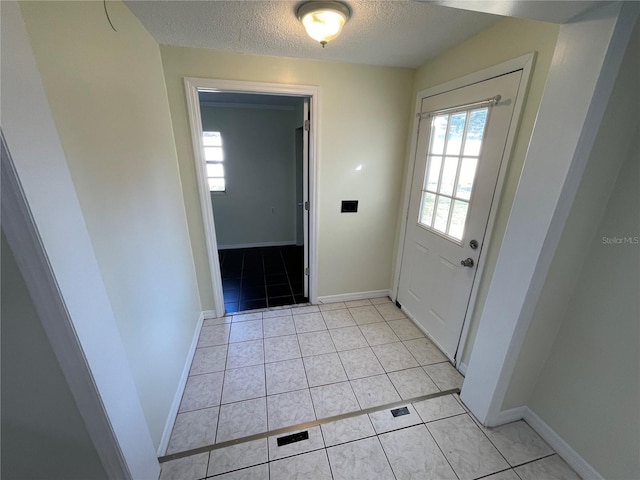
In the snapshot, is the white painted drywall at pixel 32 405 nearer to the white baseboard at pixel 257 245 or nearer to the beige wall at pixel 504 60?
the beige wall at pixel 504 60

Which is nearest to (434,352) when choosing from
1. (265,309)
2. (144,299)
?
(265,309)

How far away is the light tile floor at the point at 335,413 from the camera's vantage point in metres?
1.32

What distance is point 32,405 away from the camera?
0.84 m

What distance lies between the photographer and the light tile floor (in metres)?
1.32

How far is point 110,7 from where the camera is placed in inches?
44.5

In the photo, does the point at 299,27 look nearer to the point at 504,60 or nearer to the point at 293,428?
the point at 504,60

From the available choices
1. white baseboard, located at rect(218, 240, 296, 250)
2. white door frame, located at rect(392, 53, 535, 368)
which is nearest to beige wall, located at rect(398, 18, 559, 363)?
white door frame, located at rect(392, 53, 535, 368)

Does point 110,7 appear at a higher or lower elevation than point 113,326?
higher

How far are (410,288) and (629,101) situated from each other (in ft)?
6.01

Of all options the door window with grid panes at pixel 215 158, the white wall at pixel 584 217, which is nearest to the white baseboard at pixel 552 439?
the white wall at pixel 584 217

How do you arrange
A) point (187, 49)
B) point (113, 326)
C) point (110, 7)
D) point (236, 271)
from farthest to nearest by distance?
point (236, 271), point (187, 49), point (110, 7), point (113, 326)

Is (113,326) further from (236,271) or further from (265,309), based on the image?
(236,271)

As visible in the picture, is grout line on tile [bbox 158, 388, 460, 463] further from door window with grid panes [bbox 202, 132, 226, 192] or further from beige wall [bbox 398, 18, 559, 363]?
door window with grid panes [bbox 202, 132, 226, 192]

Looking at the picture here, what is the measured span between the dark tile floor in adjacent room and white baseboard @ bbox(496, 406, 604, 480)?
185 centimetres
